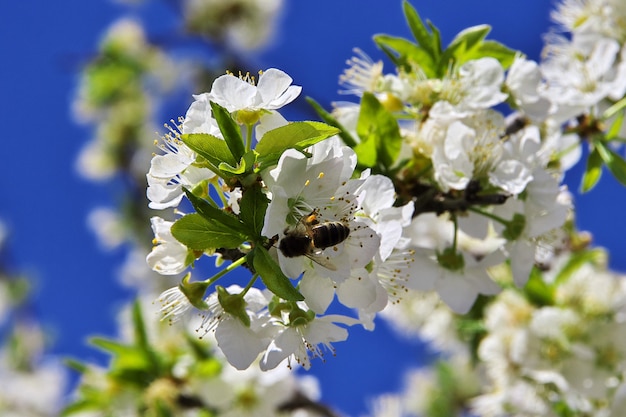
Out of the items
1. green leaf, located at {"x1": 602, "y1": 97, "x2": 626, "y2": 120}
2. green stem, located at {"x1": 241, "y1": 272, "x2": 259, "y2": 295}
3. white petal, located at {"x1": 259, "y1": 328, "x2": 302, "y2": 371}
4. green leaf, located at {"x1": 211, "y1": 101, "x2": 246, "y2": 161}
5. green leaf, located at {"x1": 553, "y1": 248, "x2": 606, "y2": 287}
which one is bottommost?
white petal, located at {"x1": 259, "y1": 328, "x2": 302, "y2": 371}

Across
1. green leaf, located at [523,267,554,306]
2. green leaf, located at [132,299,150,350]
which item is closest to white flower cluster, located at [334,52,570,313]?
Result: green leaf, located at [523,267,554,306]

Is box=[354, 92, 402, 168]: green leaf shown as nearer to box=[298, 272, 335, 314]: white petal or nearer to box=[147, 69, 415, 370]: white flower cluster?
box=[147, 69, 415, 370]: white flower cluster

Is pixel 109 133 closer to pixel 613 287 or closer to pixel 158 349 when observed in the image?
pixel 158 349

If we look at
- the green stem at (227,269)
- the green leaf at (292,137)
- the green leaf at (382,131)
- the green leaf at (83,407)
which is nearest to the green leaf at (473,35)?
the green leaf at (382,131)

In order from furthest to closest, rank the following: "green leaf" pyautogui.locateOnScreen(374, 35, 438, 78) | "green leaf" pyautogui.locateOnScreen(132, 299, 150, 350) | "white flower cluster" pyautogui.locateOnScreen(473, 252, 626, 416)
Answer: "green leaf" pyautogui.locateOnScreen(132, 299, 150, 350) → "white flower cluster" pyautogui.locateOnScreen(473, 252, 626, 416) → "green leaf" pyautogui.locateOnScreen(374, 35, 438, 78)

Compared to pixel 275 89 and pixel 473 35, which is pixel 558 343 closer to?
pixel 473 35

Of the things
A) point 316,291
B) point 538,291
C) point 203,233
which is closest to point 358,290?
point 316,291
